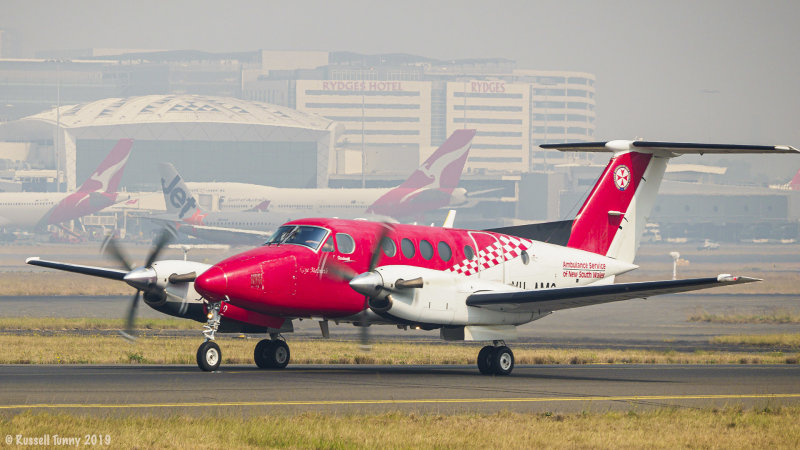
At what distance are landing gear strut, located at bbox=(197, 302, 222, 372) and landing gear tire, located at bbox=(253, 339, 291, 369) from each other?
7.15ft

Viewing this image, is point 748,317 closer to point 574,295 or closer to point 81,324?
point 81,324

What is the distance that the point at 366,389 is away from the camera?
70.7 ft

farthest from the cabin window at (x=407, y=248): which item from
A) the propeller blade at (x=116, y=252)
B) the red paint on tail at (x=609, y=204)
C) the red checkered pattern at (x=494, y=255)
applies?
the propeller blade at (x=116, y=252)

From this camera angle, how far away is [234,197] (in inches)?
6019

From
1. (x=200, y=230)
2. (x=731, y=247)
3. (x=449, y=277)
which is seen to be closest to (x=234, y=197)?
(x=200, y=230)

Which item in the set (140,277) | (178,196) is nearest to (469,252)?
(140,277)

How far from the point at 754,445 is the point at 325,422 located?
6.63m

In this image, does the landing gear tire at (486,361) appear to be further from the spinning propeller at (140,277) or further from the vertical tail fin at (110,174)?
the vertical tail fin at (110,174)

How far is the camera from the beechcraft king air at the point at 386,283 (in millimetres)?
23516

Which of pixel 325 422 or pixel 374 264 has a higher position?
pixel 374 264

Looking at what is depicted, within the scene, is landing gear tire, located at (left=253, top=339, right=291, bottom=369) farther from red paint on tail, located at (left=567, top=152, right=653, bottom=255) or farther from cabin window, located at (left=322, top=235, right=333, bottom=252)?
red paint on tail, located at (left=567, top=152, right=653, bottom=255)

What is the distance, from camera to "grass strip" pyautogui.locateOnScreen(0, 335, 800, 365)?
29.7m

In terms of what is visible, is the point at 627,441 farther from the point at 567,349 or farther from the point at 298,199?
the point at 298,199

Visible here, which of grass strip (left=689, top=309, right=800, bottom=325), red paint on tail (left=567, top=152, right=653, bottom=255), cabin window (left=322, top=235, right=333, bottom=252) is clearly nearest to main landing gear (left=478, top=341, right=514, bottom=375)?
cabin window (left=322, top=235, right=333, bottom=252)
